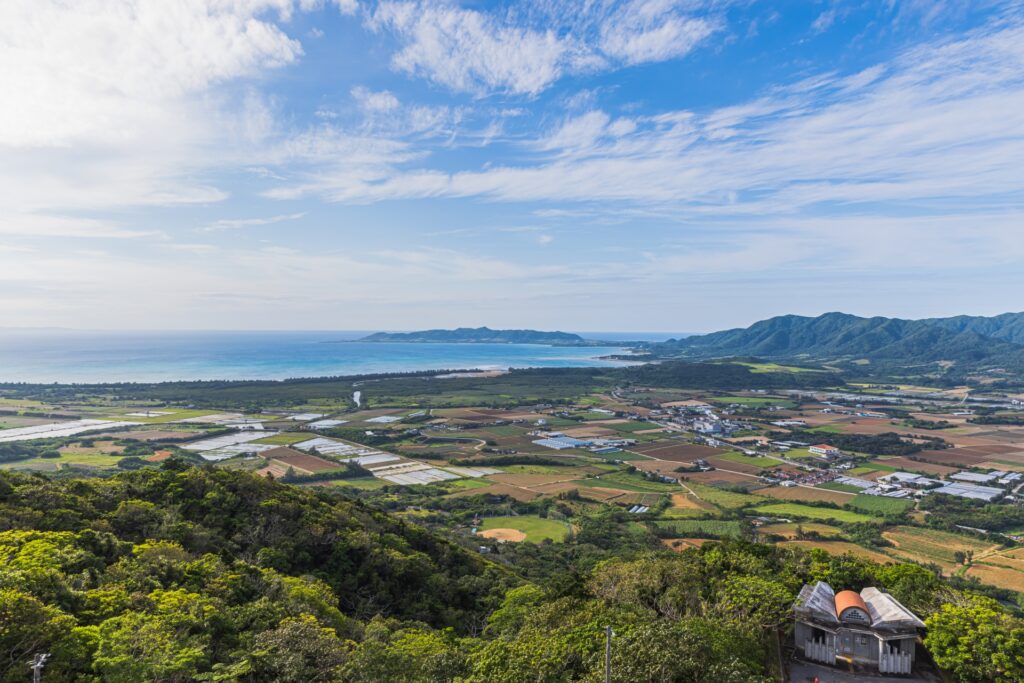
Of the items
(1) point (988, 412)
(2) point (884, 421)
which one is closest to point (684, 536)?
(2) point (884, 421)

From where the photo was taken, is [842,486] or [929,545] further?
[842,486]

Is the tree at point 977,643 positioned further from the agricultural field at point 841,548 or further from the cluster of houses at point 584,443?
the cluster of houses at point 584,443

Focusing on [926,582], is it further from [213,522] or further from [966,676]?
[213,522]

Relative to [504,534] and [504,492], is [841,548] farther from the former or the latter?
[504,492]

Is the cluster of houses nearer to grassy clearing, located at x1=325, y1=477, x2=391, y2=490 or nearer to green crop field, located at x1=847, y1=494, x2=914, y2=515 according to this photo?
grassy clearing, located at x1=325, y1=477, x2=391, y2=490

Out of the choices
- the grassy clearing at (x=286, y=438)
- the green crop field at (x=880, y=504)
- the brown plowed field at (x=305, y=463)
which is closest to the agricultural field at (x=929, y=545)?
the green crop field at (x=880, y=504)

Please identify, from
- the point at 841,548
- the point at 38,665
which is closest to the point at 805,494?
the point at 841,548

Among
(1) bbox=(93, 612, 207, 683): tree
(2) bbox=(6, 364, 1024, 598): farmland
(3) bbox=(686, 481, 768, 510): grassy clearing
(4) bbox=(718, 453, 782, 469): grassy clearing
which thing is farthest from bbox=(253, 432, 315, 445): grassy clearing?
(1) bbox=(93, 612, 207, 683): tree
